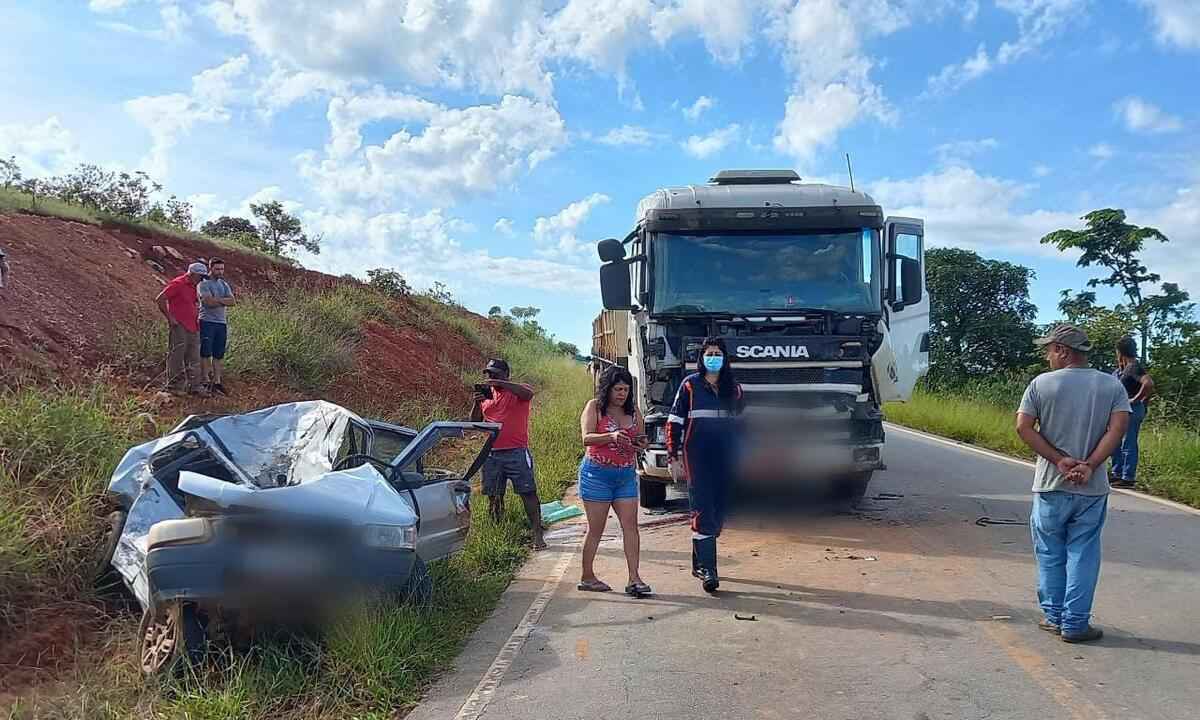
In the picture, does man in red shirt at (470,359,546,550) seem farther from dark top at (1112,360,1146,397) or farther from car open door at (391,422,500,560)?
dark top at (1112,360,1146,397)

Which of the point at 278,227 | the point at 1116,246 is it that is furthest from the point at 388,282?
the point at 1116,246

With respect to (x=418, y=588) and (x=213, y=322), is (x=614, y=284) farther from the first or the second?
(x=213, y=322)

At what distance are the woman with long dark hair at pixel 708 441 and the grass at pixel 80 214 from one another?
43.0ft

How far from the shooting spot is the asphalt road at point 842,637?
14.2ft

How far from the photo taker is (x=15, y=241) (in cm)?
1301

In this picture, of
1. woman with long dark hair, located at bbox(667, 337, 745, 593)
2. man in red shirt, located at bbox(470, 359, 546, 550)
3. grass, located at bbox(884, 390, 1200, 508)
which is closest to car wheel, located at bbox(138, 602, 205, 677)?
woman with long dark hair, located at bbox(667, 337, 745, 593)

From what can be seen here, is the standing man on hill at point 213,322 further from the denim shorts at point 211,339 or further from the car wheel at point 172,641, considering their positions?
the car wheel at point 172,641

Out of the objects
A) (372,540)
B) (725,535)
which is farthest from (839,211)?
(372,540)

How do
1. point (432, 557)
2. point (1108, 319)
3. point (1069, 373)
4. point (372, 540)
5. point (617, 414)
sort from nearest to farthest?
point (372, 540) < point (1069, 373) < point (432, 557) < point (617, 414) < point (1108, 319)

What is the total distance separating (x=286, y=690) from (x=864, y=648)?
3079 millimetres

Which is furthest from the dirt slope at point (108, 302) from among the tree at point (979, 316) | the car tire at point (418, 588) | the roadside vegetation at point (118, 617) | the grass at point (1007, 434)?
the tree at point (979, 316)

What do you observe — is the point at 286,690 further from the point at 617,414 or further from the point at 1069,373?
the point at 1069,373

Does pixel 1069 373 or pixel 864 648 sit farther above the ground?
pixel 1069 373

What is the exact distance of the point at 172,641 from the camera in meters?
4.67
